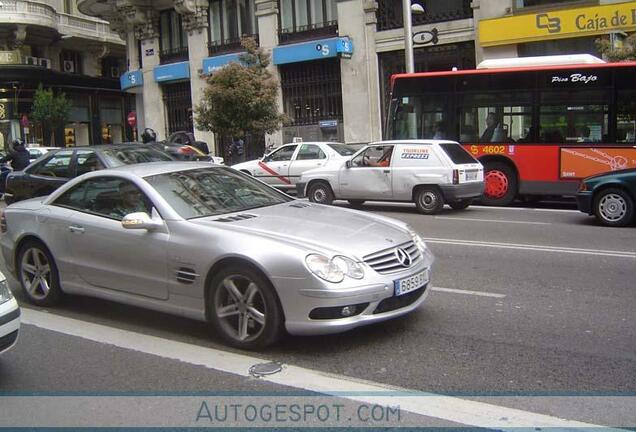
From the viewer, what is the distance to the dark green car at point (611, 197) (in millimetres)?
11336

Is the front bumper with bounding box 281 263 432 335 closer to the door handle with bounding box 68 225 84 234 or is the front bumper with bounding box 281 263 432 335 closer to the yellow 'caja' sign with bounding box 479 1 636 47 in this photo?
the door handle with bounding box 68 225 84 234

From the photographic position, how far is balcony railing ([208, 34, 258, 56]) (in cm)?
3050

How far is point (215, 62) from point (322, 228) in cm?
2583

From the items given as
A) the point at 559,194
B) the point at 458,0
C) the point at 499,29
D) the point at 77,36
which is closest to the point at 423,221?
the point at 559,194

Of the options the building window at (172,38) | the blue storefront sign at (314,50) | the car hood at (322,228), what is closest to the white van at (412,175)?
the car hood at (322,228)

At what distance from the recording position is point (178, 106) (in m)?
33.6

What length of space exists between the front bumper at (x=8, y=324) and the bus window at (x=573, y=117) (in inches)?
489

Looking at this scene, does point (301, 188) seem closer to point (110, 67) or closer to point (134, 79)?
point (134, 79)

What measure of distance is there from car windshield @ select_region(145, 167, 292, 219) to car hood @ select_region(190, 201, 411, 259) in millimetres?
183

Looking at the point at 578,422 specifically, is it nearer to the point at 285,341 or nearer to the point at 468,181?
the point at 285,341

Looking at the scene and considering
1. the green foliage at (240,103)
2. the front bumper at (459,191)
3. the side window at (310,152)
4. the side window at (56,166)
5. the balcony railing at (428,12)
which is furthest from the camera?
the balcony railing at (428,12)

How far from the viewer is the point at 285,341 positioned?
5.46 m

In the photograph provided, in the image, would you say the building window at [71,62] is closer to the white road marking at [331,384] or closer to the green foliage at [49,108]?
the green foliage at [49,108]

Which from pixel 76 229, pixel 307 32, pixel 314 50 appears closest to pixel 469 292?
pixel 76 229
